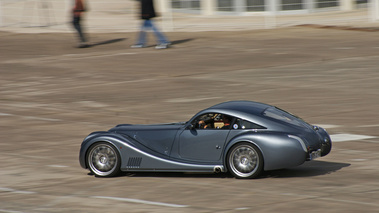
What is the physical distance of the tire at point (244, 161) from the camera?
934 centimetres

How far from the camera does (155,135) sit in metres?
10.1

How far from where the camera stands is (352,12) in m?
31.1

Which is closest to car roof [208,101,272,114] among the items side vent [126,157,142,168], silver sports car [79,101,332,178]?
silver sports car [79,101,332,178]

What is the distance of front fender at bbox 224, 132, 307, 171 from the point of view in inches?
361

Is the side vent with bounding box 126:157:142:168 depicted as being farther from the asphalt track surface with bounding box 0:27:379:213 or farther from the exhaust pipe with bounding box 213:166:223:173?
the exhaust pipe with bounding box 213:166:223:173

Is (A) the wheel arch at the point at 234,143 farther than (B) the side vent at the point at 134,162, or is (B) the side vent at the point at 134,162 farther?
(B) the side vent at the point at 134,162

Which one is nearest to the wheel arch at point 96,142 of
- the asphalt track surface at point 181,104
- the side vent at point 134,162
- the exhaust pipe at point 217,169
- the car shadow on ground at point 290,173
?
the side vent at point 134,162

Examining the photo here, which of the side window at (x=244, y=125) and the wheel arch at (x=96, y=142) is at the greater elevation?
the side window at (x=244, y=125)

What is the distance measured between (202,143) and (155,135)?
0.74 metres

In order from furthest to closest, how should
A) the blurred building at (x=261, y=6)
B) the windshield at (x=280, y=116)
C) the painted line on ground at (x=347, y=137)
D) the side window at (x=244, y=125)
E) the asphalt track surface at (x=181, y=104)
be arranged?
1. the blurred building at (x=261, y=6)
2. the painted line on ground at (x=347, y=137)
3. the windshield at (x=280, y=116)
4. the side window at (x=244, y=125)
5. the asphalt track surface at (x=181, y=104)

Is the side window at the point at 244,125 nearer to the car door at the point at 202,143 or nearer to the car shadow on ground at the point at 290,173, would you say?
the car door at the point at 202,143

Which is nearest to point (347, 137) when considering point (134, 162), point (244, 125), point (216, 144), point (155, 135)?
point (244, 125)

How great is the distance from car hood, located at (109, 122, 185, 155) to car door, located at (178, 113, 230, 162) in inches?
6.8

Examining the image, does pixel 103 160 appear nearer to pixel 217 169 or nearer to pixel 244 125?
A: pixel 217 169
